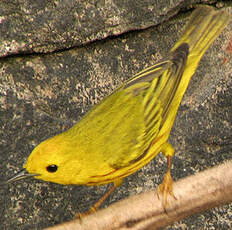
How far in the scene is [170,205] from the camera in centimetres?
207

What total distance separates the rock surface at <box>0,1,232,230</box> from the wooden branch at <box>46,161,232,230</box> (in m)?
0.93

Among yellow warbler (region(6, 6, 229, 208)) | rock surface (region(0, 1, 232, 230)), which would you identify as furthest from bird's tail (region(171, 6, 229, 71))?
rock surface (region(0, 1, 232, 230))

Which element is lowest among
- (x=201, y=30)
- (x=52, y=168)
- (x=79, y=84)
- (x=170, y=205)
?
(x=79, y=84)

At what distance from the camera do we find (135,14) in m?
2.99

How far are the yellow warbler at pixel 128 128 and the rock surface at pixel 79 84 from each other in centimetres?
38

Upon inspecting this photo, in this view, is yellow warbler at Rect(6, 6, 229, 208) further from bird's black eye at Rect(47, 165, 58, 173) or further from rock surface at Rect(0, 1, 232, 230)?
rock surface at Rect(0, 1, 232, 230)

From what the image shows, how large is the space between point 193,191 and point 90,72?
1.23 metres

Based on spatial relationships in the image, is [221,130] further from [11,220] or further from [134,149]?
[11,220]

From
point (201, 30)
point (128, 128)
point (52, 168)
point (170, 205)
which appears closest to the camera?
point (170, 205)

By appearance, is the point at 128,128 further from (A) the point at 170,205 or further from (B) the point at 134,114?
(A) the point at 170,205

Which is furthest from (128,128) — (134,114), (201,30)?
(201,30)

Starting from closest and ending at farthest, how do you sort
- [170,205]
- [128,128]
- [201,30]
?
[170,205] < [128,128] < [201,30]

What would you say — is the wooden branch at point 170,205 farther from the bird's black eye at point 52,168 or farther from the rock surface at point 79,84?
the rock surface at point 79,84

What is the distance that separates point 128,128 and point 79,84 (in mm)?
614
